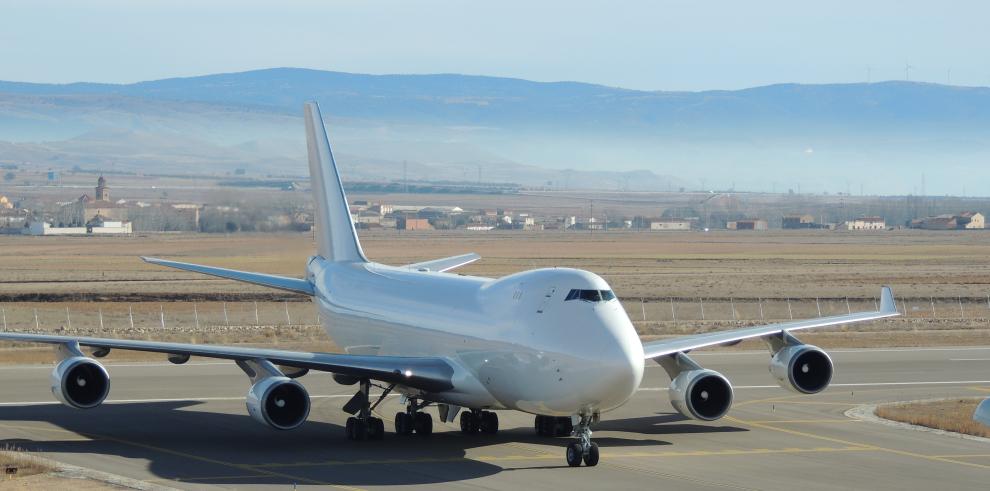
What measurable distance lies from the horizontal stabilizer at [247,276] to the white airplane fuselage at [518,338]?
473cm

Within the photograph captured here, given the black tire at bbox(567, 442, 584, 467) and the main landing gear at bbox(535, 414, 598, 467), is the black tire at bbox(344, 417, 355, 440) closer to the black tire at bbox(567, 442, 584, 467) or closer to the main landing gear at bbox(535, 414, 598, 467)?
the main landing gear at bbox(535, 414, 598, 467)

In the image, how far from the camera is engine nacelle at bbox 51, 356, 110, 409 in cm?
3356

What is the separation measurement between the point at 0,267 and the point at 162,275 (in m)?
17.2

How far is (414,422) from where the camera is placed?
113ft

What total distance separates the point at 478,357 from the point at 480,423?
11.2ft

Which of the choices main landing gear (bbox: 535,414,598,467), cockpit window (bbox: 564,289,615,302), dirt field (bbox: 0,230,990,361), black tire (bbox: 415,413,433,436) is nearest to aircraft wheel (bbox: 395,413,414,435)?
black tire (bbox: 415,413,433,436)

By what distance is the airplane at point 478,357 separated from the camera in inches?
1145

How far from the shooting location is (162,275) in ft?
366

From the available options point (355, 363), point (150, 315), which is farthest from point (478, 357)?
point (150, 315)

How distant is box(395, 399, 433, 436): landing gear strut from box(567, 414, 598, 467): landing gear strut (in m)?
5.81

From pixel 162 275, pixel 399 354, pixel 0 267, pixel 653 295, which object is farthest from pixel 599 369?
pixel 0 267

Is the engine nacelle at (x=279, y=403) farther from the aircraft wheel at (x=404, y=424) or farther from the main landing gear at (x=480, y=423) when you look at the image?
the main landing gear at (x=480, y=423)

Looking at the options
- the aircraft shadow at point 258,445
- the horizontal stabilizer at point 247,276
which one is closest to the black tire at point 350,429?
the aircraft shadow at point 258,445

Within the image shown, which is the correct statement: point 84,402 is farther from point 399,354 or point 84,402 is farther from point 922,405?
point 922,405
